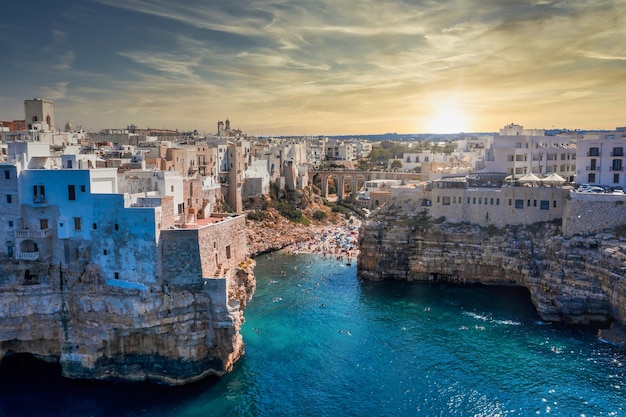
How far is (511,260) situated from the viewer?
125 feet

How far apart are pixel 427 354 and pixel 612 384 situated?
9016 mm

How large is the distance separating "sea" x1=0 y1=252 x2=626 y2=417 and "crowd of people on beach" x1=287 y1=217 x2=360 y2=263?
15.2 metres

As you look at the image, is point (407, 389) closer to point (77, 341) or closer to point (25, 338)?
point (77, 341)

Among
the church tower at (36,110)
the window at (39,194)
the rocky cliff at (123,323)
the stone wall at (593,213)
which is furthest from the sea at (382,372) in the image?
the church tower at (36,110)

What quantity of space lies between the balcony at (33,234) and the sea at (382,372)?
6824mm

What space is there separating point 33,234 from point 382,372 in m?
19.0

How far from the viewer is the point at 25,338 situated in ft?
83.8

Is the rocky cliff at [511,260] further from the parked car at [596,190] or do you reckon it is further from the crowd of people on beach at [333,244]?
the crowd of people on beach at [333,244]

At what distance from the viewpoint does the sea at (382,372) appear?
23.2 m

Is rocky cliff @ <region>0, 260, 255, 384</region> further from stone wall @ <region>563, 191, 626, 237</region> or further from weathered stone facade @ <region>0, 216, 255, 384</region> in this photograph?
stone wall @ <region>563, 191, 626, 237</region>

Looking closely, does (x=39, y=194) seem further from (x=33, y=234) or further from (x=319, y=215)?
(x=319, y=215)

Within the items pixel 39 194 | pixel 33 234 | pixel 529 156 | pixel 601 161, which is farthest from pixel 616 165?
pixel 33 234

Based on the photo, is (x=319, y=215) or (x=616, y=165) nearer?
(x=616, y=165)

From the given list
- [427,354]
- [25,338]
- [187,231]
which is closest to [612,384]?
[427,354]
